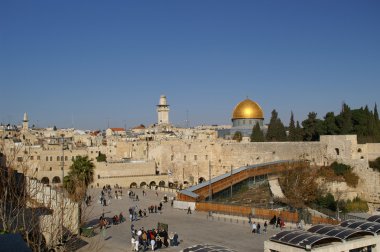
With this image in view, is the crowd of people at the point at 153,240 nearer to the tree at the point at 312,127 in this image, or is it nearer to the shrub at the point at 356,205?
the shrub at the point at 356,205

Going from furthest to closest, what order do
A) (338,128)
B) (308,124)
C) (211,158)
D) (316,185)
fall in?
1. (211,158)
2. (308,124)
3. (338,128)
4. (316,185)

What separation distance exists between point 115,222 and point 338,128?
27.2 metres

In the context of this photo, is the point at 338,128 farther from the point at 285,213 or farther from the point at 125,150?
the point at 125,150

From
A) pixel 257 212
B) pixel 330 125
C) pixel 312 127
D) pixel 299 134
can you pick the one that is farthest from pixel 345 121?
pixel 257 212

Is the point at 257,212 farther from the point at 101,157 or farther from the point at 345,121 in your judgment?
the point at 101,157

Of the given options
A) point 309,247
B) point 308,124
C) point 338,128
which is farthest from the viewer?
point 308,124

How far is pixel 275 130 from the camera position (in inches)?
1939

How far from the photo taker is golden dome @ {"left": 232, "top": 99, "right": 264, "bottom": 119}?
199ft

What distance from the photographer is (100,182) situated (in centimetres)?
4300

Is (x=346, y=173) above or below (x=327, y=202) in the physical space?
above

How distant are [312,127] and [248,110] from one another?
17.2 metres

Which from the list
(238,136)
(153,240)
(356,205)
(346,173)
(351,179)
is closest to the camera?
(153,240)

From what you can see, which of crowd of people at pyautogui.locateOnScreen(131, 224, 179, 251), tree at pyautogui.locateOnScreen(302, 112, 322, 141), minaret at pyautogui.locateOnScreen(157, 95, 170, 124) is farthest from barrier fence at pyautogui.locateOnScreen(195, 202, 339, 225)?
minaret at pyautogui.locateOnScreen(157, 95, 170, 124)

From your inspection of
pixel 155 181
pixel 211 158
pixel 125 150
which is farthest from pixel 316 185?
pixel 125 150
